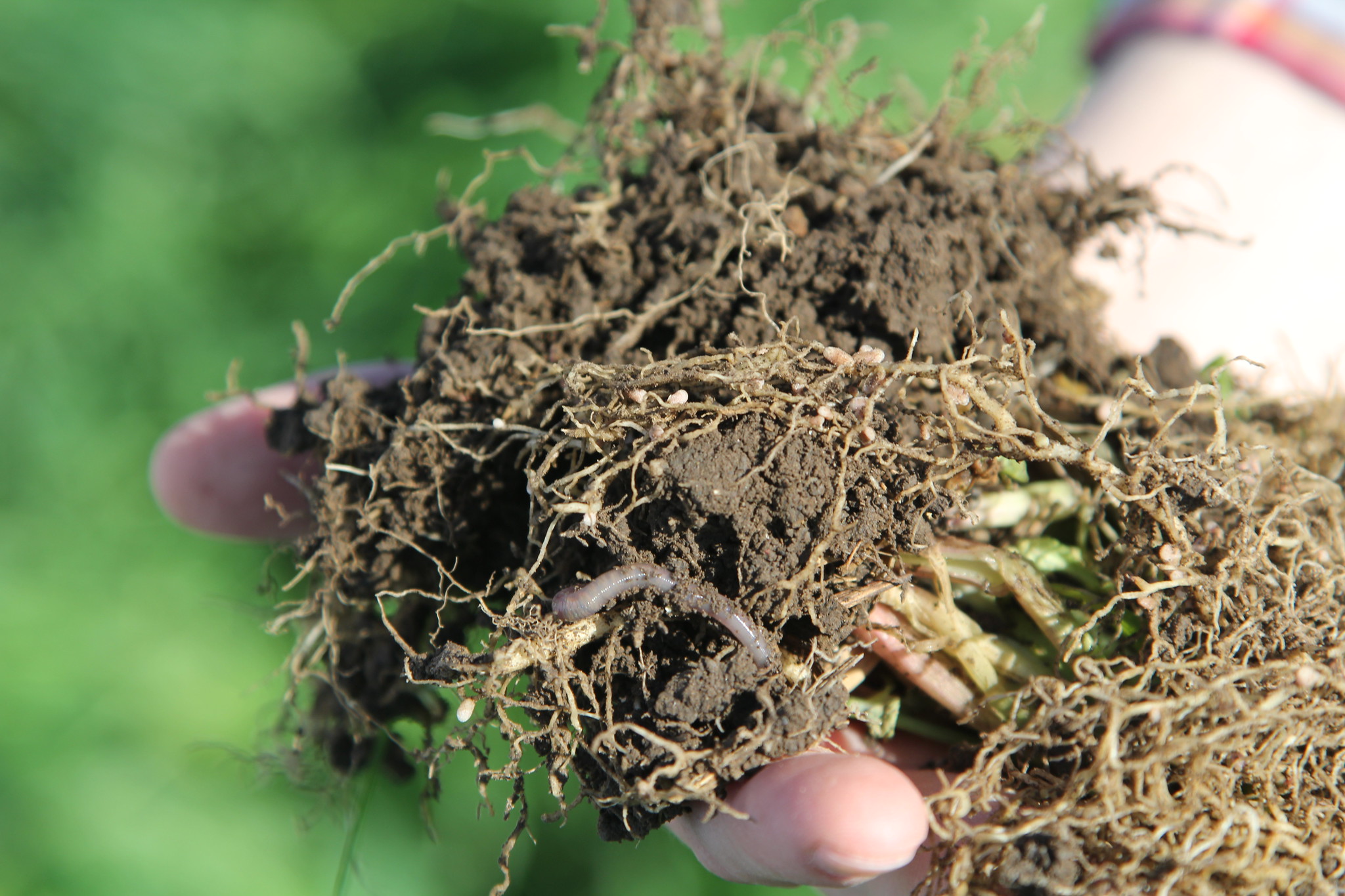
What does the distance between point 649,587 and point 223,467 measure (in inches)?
66.4

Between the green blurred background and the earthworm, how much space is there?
5.37 ft

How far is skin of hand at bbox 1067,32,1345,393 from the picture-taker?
246 cm

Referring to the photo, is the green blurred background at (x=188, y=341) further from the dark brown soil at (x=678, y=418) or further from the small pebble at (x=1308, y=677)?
the small pebble at (x=1308, y=677)

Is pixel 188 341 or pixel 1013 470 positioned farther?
pixel 188 341

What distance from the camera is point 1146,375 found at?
160 cm

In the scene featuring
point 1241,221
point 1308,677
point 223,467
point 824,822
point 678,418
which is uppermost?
point 1241,221

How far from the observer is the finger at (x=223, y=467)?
7.64 ft

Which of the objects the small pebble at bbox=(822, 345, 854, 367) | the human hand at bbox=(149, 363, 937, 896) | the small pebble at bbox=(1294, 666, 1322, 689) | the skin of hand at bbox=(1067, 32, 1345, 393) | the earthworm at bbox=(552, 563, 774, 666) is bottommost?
the human hand at bbox=(149, 363, 937, 896)

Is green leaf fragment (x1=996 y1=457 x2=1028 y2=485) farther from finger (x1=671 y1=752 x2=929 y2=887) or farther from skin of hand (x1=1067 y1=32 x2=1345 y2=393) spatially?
skin of hand (x1=1067 y1=32 x2=1345 y2=393)

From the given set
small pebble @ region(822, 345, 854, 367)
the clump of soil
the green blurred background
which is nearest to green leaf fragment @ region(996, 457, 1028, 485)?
the clump of soil

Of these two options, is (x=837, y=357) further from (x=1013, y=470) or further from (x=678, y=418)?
(x=1013, y=470)

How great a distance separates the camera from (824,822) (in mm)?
1163

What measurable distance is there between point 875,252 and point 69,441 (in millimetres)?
2910

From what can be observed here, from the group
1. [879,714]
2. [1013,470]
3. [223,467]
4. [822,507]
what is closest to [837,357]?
[822,507]
